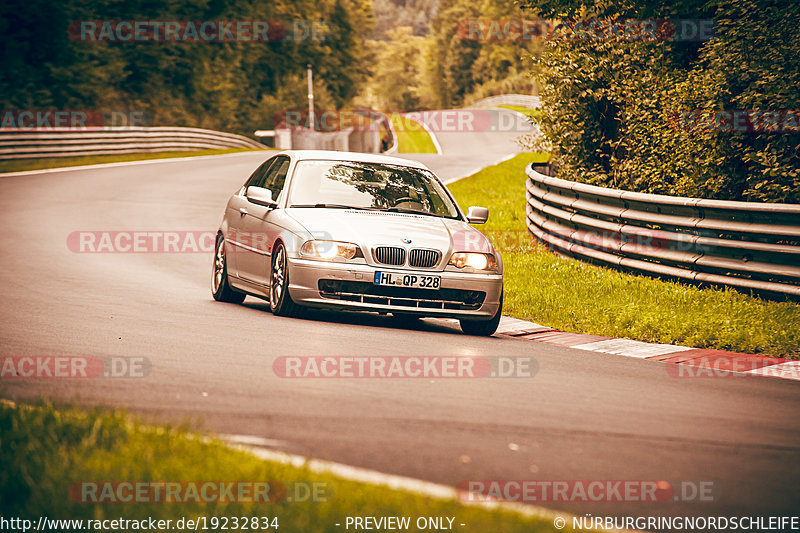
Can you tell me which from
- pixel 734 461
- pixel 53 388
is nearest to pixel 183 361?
pixel 53 388

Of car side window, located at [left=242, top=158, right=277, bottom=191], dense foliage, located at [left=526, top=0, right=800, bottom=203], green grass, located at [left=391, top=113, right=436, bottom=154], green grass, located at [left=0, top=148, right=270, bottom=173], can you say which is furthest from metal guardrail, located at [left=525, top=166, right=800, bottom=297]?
green grass, located at [left=391, top=113, right=436, bottom=154]

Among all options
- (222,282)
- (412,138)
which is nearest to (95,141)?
(412,138)

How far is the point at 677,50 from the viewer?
642 inches

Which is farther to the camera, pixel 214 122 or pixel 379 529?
pixel 214 122

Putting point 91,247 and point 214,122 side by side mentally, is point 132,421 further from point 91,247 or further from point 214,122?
point 214,122

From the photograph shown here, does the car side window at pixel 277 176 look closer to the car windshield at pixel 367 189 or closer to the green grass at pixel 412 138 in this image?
the car windshield at pixel 367 189

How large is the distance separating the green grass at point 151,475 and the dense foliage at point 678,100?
30.3ft

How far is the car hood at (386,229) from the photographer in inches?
396

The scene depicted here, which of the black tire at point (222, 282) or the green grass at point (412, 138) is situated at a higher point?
the black tire at point (222, 282)

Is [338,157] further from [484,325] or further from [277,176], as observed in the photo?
[484,325]

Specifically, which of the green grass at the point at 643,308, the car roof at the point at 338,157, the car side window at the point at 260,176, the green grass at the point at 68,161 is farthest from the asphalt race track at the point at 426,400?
the green grass at the point at 68,161

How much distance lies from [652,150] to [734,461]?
35.1ft

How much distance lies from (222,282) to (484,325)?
131 inches

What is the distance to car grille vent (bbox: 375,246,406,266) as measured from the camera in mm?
9969
